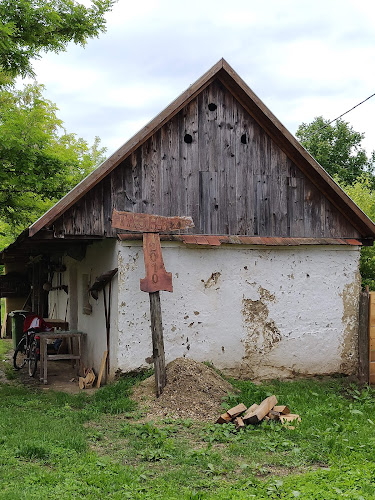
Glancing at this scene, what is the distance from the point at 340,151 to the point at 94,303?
2404cm

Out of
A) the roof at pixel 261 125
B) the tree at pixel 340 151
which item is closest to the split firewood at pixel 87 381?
the roof at pixel 261 125

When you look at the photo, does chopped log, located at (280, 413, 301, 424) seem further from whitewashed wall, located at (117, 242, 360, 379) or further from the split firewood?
the split firewood

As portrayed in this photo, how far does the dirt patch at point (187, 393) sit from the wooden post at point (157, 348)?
11 cm

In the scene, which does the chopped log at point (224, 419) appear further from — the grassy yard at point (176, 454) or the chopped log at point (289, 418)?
the chopped log at point (289, 418)

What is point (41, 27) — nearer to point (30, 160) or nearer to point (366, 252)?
point (30, 160)

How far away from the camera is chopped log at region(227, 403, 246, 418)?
7625 mm

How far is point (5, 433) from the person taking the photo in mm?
6910

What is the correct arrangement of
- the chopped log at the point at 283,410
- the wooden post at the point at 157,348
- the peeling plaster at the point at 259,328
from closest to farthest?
the chopped log at the point at 283,410, the wooden post at the point at 157,348, the peeling plaster at the point at 259,328

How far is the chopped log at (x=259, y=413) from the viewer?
7.42m

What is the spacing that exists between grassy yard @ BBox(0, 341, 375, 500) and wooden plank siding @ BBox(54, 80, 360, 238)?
10.6 feet

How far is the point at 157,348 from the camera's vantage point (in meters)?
8.65

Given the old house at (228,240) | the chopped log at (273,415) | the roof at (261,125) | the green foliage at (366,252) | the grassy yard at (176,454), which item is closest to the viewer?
the grassy yard at (176,454)

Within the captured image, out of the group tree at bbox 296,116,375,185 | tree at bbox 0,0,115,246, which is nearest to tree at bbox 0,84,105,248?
tree at bbox 0,0,115,246

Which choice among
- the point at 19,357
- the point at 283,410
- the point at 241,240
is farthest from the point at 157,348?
the point at 19,357
